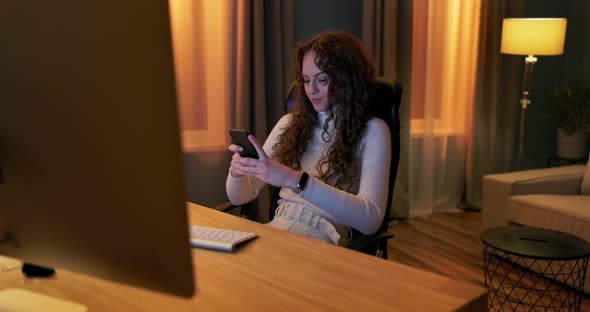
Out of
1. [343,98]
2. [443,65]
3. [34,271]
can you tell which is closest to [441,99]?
[443,65]

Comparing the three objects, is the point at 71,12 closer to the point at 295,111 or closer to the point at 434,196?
the point at 295,111

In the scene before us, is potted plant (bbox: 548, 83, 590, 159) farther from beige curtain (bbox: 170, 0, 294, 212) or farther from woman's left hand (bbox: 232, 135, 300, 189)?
woman's left hand (bbox: 232, 135, 300, 189)

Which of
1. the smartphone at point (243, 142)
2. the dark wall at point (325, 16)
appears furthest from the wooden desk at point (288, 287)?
the dark wall at point (325, 16)

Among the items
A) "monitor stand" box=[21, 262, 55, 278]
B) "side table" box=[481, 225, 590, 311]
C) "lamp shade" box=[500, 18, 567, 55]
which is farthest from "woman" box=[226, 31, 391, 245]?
"lamp shade" box=[500, 18, 567, 55]

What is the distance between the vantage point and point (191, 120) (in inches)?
123

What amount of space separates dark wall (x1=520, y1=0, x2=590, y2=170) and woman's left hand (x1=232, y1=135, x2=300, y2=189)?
3.44m

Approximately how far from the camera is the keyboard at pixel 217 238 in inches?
48.3

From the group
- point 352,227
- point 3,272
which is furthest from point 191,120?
point 3,272

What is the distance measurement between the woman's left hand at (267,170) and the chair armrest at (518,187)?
196cm

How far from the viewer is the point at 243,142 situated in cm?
148

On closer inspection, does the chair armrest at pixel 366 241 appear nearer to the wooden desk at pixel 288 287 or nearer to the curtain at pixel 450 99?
the wooden desk at pixel 288 287

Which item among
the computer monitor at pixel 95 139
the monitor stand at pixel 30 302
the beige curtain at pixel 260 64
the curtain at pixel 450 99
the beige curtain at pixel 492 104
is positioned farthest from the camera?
the beige curtain at pixel 492 104

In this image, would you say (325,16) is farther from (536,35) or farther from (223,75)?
(536,35)

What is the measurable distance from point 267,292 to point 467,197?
349cm
